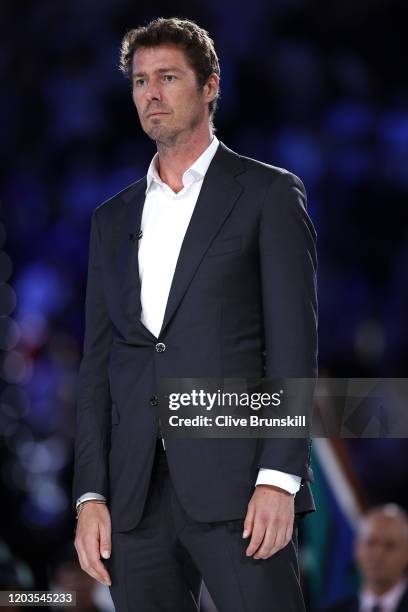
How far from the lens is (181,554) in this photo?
1.57 m

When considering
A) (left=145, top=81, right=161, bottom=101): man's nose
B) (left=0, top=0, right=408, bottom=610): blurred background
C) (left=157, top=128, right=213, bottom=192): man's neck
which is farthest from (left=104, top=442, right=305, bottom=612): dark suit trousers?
(left=0, top=0, right=408, bottom=610): blurred background

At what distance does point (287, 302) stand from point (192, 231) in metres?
0.20

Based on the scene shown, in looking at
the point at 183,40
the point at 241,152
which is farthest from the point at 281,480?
the point at 241,152

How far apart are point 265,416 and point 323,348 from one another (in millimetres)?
2103

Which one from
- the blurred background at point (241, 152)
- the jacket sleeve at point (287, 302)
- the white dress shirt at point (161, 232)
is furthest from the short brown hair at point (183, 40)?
the blurred background at point (241, 152)

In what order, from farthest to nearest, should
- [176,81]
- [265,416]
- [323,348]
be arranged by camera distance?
1. [323,348]
2. [176,81]
3. [265,416]

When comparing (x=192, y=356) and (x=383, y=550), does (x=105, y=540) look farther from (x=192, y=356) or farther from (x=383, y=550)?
(x=383, y=550)

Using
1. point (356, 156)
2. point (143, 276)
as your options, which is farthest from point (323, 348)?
point (143, 276)

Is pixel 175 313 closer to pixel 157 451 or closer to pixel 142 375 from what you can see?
pixel 142 375

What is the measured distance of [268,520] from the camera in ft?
4.79

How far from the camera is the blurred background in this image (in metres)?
3.62

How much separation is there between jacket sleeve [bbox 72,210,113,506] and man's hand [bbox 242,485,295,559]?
284 mm

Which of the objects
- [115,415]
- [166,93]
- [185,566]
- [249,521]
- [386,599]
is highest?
[166,93]

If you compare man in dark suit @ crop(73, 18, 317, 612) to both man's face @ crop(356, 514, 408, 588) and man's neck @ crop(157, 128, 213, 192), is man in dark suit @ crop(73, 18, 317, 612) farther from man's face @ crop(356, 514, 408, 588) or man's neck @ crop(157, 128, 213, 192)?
man's face @ crop(356, 514, 408, 588)
